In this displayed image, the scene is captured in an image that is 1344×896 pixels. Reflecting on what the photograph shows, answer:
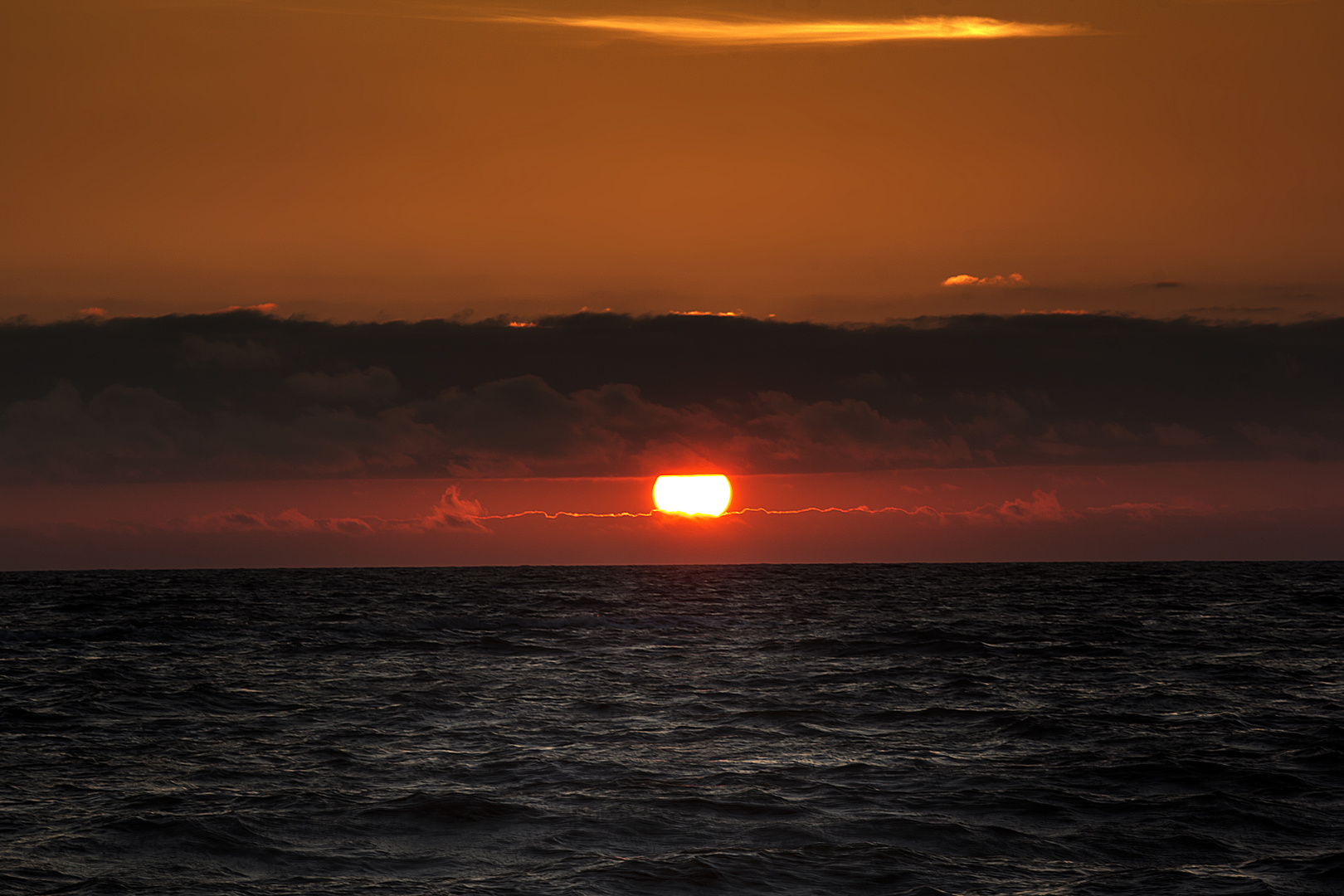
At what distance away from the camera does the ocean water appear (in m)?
15.0

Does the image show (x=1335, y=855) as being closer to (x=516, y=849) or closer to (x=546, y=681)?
(x=516, y=849)

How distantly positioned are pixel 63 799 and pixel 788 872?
1231 centimetres

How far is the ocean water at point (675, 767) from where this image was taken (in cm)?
1496

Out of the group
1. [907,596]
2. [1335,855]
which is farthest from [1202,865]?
[907,596]

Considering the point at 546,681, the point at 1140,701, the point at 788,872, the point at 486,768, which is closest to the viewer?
the point at 788,872

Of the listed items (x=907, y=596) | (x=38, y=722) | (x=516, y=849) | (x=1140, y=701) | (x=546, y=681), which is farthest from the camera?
(x=907, y=596)

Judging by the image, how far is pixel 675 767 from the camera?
21.1m

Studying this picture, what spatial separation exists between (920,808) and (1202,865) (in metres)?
4.32

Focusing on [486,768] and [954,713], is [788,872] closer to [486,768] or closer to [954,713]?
[486,768]

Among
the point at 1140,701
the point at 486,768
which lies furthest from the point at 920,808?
the point at 1140,701

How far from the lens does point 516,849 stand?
1586 cm

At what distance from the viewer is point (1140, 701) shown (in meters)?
29.4

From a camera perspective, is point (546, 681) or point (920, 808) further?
point (546, 681)

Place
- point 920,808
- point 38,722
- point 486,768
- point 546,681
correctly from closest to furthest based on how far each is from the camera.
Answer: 1. point 920,808
2. point 486,768
3. point 38,722
4. point 546,681
